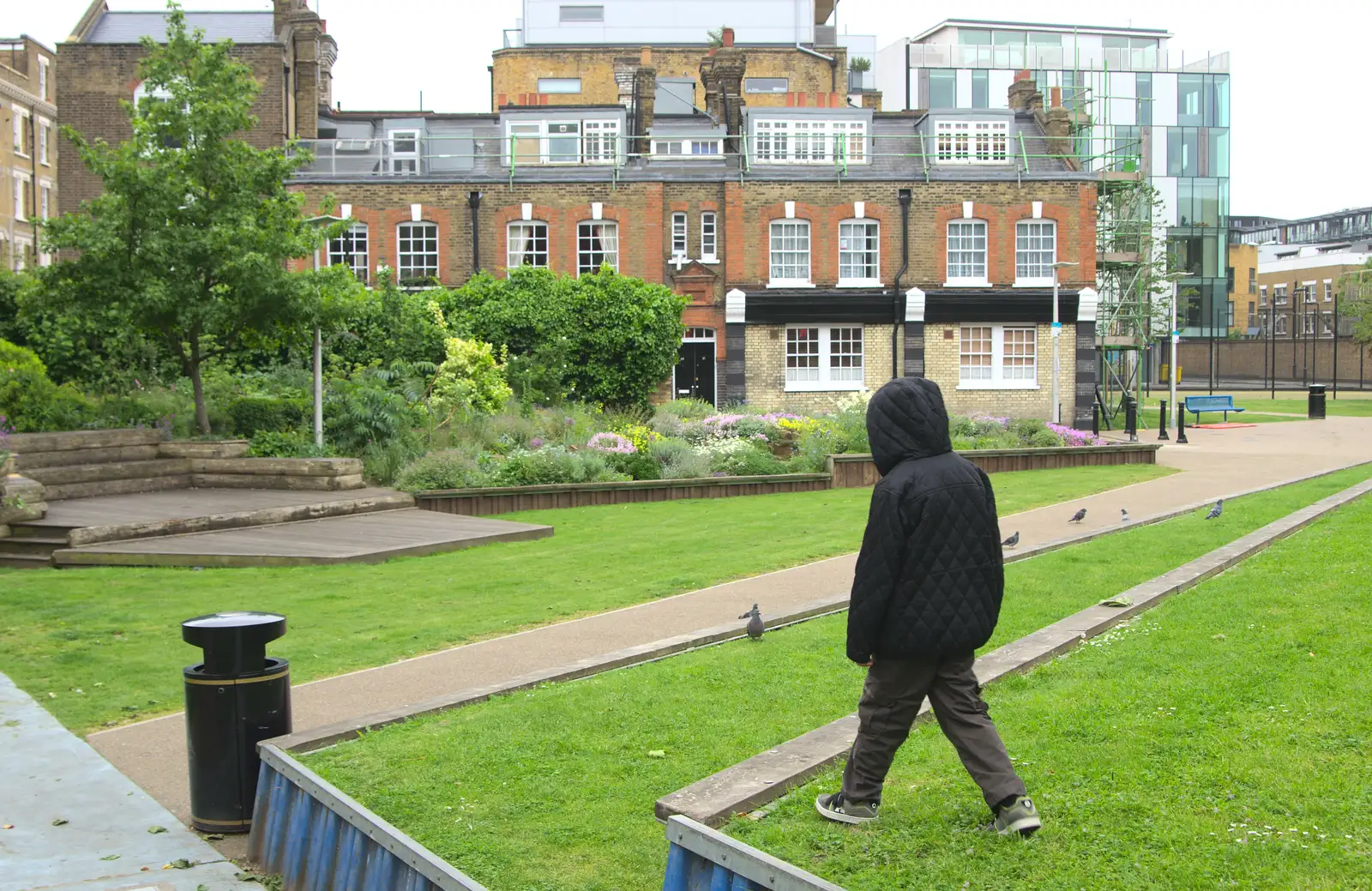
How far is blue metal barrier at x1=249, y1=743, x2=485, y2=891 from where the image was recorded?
466 centimetres

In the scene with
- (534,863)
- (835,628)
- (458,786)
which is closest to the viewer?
(534,863)

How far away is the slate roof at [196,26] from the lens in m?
40.2

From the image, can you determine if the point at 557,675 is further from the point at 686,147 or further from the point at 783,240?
the point at 686,147

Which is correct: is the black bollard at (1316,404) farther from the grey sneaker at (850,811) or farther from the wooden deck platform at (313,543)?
the grey sneaker at (850,811)

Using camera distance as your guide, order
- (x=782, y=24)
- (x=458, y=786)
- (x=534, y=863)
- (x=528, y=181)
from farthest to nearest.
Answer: (x=782, y=24) → (x=528, y=181) → (x=458, y=786) → (x=534, y=863)

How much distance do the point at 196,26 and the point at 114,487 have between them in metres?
29.3

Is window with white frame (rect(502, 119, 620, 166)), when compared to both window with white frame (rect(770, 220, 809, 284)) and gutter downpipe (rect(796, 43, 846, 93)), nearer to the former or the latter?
window with white frame (rect(770, 220, 809, 284))

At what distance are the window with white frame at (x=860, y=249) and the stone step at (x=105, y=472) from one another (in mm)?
22698

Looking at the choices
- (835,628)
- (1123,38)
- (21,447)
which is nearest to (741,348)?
(21,447)

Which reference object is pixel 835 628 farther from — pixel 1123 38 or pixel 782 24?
pixel 1123 38

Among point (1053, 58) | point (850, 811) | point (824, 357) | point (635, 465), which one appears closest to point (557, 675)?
point (850, 811)

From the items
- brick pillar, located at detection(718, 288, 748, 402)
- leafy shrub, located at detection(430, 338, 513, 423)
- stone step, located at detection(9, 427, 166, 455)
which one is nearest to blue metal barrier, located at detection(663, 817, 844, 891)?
stone step, located at detection(9, 427, 166, 455)

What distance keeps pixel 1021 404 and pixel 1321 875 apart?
33.7 m

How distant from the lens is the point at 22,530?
563 inches
